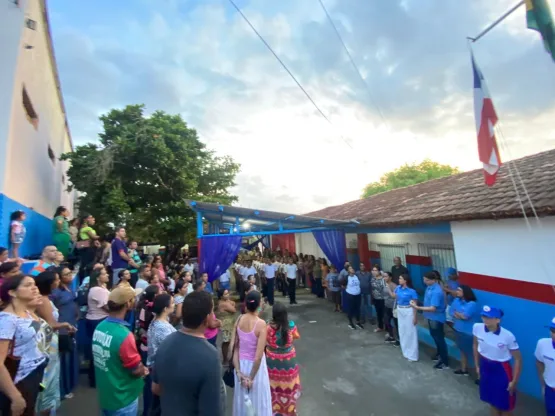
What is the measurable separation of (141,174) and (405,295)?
9855mm

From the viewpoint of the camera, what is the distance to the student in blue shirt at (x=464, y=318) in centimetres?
500

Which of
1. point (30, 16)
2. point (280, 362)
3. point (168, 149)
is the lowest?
point (280, 362)

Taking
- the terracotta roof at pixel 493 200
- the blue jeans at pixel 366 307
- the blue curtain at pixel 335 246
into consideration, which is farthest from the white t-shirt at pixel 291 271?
the terracotta roof at pixel 493 200

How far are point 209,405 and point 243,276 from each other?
9.34 m

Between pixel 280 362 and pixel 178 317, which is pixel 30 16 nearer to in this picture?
pixel 178 317

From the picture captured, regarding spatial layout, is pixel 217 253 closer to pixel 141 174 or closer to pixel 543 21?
pixel 141 174

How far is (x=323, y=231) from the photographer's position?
9953 millimetres

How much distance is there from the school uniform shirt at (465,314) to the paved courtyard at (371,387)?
817 millimetres

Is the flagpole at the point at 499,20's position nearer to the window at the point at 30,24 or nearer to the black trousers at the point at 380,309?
the black trousers at the point at 380,309

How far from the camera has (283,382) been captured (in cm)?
360

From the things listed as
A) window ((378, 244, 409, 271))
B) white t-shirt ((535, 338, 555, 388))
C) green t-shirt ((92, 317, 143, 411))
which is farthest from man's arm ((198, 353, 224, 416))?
window ((378, 244, 409, 271))

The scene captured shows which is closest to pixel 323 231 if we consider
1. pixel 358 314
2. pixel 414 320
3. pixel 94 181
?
pixel 358 314

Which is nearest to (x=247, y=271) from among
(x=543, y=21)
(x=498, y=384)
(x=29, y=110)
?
(x=29, y=110)

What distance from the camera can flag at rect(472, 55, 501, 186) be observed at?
13.4ft
